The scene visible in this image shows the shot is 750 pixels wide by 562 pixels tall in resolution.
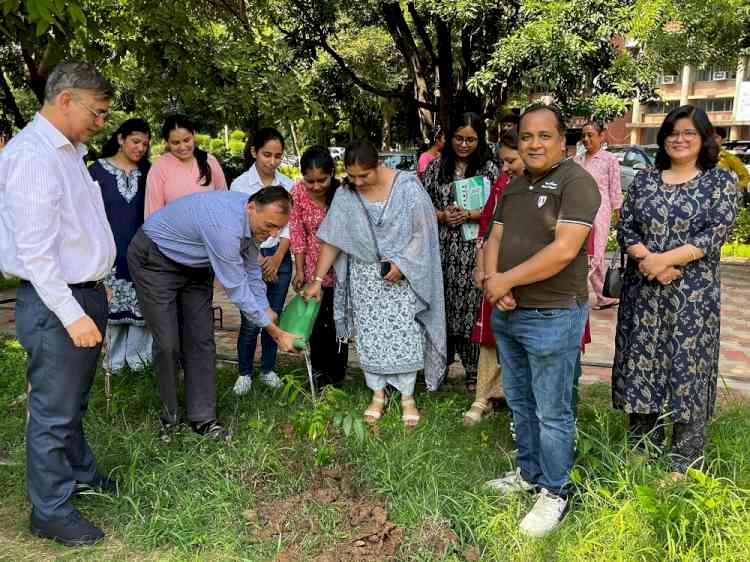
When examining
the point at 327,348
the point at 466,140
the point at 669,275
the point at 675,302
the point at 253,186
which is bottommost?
the point at 327,348

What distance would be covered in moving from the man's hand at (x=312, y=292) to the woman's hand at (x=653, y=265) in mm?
1621

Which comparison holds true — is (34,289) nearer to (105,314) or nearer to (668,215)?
(105,314)

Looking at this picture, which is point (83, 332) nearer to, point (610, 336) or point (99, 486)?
point (99, 486)

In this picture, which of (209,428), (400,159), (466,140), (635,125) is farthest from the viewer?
(635,125)

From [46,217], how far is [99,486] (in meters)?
1.29

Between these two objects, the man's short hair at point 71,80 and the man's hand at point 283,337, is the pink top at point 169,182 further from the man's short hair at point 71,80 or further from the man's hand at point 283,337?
the man's short hair at point 71,80

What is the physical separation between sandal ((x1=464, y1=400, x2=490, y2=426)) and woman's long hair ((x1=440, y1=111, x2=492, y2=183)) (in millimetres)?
1297

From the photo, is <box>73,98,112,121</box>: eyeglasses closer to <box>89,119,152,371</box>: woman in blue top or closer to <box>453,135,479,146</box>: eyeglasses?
<box>89,119,152,371</box>: woman in blue top

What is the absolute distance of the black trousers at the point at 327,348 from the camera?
173 inches

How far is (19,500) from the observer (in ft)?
10.4

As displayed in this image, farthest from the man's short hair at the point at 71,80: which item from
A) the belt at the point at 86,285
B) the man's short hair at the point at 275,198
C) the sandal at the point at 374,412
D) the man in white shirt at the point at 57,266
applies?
the sandal at the point at 374,412

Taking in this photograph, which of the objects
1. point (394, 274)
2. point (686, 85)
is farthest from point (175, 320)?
point (686, 85)

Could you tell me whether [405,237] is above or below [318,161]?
below

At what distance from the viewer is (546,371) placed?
2.73m
